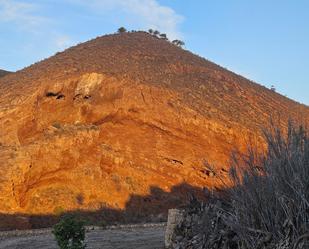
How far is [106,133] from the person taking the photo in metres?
25.7

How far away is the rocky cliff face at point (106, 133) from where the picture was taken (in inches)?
890

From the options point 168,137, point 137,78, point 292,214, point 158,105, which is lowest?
point 292,214

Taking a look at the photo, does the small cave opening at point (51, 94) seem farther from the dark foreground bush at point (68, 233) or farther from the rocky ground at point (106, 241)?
the dark foreground bush at point (68, 233)

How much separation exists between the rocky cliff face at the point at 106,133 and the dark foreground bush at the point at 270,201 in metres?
16.4

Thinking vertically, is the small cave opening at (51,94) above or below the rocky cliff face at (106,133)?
above

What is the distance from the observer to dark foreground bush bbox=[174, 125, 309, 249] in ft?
15.7

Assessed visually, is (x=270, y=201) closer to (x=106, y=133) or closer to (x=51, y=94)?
(x=106, y=133)

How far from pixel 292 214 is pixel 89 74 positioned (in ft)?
80.1

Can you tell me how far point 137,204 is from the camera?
23344mm

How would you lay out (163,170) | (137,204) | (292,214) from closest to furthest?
(292,214)
(137,204)
(163,170)

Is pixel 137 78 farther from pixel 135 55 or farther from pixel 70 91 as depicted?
pixel 135 55

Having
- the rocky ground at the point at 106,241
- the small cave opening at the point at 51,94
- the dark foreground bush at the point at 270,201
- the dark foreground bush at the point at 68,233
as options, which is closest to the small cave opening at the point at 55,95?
the small cave opening at the point at 51,94

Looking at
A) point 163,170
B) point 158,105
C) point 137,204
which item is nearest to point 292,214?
point 137,204

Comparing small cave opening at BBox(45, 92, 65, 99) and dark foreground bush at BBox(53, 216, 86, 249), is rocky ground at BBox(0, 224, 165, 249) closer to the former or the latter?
dark foreground bush at BBox(53, 216, 86, 249)
